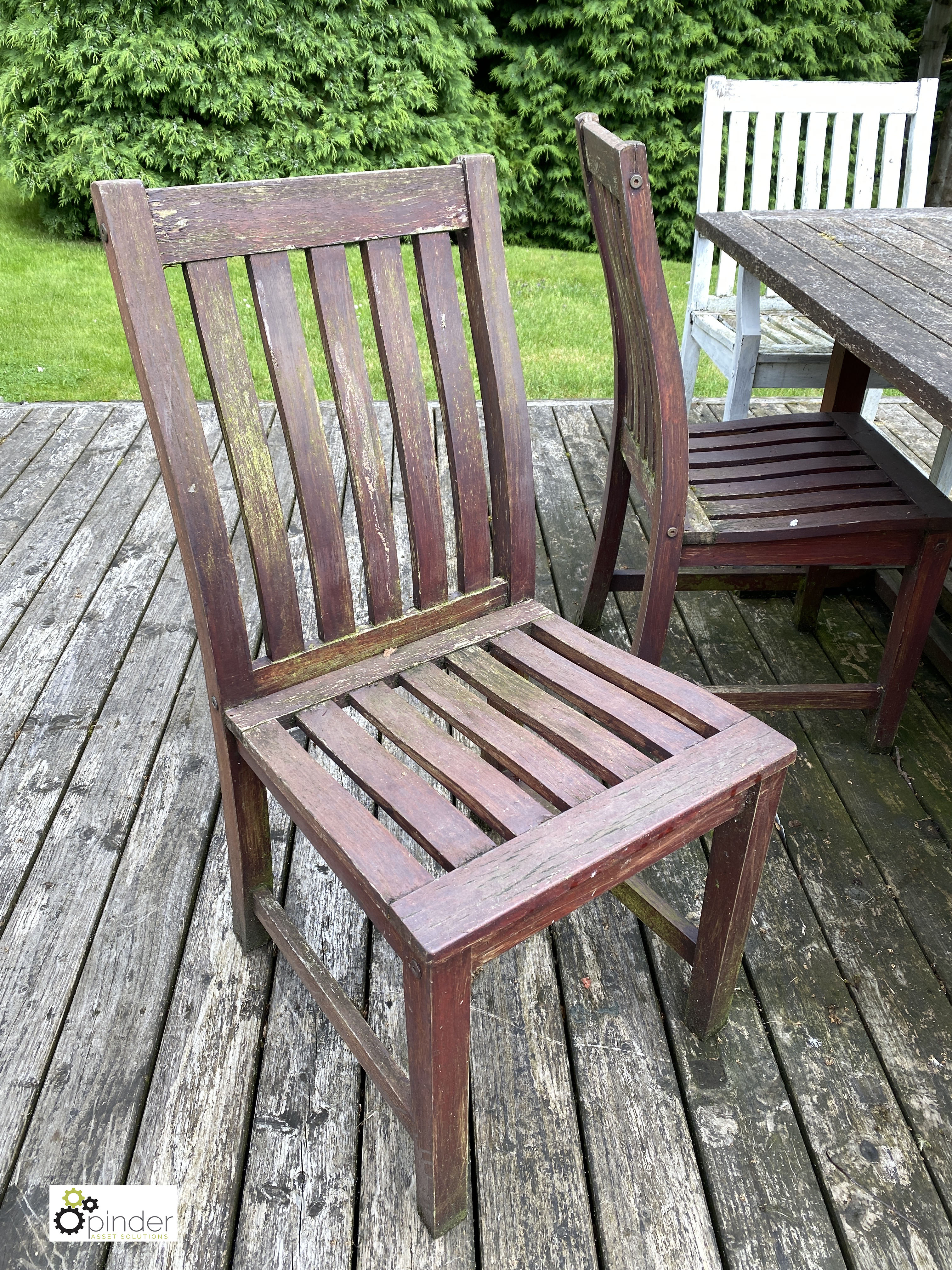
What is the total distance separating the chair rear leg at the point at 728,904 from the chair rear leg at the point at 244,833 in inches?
24.2

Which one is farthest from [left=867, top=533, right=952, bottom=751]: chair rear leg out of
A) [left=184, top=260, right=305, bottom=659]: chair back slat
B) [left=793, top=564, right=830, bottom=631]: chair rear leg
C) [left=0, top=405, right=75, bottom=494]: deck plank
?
[left=0, top=405, right=75, bottom=494]: deck plank

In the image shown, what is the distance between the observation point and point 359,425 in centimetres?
126

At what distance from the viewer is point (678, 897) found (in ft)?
5.15

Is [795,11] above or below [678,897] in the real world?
above

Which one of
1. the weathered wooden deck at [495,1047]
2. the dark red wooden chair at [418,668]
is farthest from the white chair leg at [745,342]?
the dark red wooden chair at [418,668]

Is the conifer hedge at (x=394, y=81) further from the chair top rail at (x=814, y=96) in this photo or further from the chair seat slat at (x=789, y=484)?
the chair seat slat at (x=789, y=484)

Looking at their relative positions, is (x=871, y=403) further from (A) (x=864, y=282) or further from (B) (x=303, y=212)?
(B) (x=303, y=212)

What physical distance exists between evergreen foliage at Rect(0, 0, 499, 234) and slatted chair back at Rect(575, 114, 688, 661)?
13.9 ft

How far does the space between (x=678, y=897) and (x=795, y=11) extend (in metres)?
6.46

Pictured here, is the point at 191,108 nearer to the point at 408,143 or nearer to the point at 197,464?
the point at 408,143

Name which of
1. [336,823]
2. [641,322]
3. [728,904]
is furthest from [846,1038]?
[641,322]

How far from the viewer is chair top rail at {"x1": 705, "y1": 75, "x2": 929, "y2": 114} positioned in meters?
2.49

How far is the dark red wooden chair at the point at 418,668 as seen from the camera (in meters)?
1.00

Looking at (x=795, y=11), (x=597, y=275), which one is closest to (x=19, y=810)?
(x=597, y=275)
